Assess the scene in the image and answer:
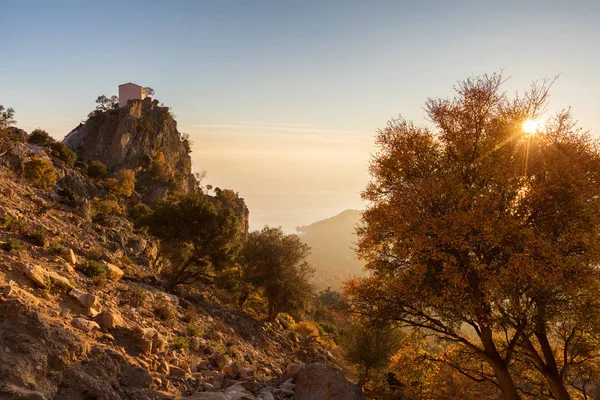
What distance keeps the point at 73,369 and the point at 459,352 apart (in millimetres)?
14708

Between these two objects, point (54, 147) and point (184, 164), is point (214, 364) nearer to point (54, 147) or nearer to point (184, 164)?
point (54, 147)

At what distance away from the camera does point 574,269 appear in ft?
35.0

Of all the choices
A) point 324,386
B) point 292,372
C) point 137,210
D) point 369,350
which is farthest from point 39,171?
point 324,386

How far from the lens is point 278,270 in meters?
34.8

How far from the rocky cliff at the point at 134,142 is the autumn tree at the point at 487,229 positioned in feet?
249

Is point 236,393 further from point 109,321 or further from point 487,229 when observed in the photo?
point 487,229

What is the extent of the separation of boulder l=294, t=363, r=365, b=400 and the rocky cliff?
75393mm

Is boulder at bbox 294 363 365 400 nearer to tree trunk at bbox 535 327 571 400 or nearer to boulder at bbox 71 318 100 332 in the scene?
boulder at bbox 71 318 100 332

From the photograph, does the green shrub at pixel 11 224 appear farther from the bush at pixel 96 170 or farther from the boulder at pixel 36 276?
the bush at pixel 96 170

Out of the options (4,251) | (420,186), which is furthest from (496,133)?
(4,251)

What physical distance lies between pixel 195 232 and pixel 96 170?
2363 inches

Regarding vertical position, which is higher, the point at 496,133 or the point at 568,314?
the point at 496,133

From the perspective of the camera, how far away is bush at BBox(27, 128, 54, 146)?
69.4 meters

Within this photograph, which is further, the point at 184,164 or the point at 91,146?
the point at 184,164
